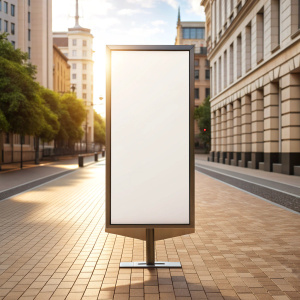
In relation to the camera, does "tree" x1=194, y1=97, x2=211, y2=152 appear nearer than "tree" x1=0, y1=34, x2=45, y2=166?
No

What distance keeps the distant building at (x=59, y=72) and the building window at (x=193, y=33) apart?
2395 centimetres

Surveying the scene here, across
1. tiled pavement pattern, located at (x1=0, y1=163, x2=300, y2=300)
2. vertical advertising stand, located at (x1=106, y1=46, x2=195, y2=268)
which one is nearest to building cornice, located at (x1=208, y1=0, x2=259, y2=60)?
tiled pavement pattern, located at (x1=0, y1=163, x2=300, y2=300)

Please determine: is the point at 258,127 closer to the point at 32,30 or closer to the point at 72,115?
the point at 72,115

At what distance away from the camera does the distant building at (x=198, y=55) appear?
78188 millimetres

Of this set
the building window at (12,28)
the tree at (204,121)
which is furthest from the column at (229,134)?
the building window at (12,28)

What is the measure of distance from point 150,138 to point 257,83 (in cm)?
2258

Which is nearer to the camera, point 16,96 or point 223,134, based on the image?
point 16,96

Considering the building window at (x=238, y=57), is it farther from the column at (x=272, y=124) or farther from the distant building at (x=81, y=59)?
the distant building at (x=81, y=59)

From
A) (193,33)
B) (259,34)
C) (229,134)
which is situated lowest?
(229,134)

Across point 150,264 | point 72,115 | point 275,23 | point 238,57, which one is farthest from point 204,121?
point 150,264

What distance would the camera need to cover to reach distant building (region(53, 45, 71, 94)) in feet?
262

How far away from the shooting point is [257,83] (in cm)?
2633

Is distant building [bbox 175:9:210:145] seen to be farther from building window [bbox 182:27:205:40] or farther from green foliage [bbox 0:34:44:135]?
green foliage [bbox 0:34:44:135]

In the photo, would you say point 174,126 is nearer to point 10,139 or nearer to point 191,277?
point 191,277
